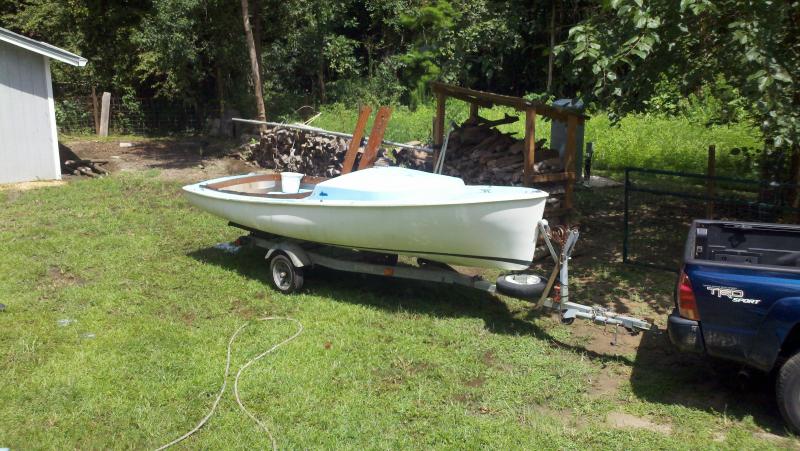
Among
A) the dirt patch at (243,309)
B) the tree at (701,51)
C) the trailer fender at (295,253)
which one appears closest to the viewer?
the tree at (701,51)

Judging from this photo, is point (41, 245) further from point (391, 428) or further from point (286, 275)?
point (391, 428)

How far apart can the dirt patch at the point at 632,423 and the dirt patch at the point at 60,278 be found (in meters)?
5.82

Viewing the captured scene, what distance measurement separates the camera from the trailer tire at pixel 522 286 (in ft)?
19.7

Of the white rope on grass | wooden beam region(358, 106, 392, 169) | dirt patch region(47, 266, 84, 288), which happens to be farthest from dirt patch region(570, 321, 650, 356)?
dirt patch region(47, 266, 84, 288)

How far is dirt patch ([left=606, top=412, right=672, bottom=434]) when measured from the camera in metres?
4.72

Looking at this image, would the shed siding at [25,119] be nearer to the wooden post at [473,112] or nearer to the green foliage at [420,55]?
the wooden post at [473,112]

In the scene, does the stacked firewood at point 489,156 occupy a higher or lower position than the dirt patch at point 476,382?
higher

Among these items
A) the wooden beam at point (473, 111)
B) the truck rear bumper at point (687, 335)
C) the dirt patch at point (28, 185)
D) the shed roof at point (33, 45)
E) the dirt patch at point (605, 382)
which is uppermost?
the shed roof at point (33, 45)

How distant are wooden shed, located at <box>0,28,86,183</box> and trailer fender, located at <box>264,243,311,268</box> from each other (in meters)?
9.18

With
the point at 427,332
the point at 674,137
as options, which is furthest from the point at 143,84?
the point at 427,332

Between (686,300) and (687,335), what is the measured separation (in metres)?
0.24

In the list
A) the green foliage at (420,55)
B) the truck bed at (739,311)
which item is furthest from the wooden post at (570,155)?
the green foliage at (420,55)

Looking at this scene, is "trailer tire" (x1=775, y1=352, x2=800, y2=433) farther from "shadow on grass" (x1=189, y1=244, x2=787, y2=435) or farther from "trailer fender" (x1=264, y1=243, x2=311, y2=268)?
"trailer fender" (x1=264, y1=243, x2=311, y2=268)

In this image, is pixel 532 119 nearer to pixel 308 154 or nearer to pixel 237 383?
pixel 237 383
